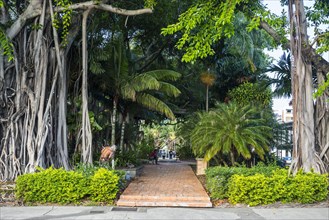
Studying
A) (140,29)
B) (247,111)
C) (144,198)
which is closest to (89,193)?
(144,198)

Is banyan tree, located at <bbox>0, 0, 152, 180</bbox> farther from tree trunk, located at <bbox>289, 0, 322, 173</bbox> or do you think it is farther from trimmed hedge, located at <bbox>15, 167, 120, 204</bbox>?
tree trunk, located at <bbox>289, 0, 322, 173</bbox>

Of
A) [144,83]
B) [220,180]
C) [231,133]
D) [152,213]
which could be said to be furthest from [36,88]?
[231,133]

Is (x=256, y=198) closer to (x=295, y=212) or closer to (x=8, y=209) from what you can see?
(x=295, y=212)

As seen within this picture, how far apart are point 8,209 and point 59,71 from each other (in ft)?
13.3

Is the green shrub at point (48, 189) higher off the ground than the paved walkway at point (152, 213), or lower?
higher

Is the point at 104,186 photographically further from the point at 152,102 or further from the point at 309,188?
the point at 152,102

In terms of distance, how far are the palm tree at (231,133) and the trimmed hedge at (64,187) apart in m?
4.00

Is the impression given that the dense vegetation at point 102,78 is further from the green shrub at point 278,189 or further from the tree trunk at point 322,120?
the green shrub at point 278,189

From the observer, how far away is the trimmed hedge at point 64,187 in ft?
27.6

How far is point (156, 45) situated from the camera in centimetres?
1908

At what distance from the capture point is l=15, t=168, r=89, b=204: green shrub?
27.5ft

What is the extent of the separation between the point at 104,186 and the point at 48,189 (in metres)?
1.22

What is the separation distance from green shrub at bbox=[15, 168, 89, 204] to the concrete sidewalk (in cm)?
36

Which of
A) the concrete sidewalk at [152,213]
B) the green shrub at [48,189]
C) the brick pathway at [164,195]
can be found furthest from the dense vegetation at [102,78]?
the concrete sidewalk at [152,213]
